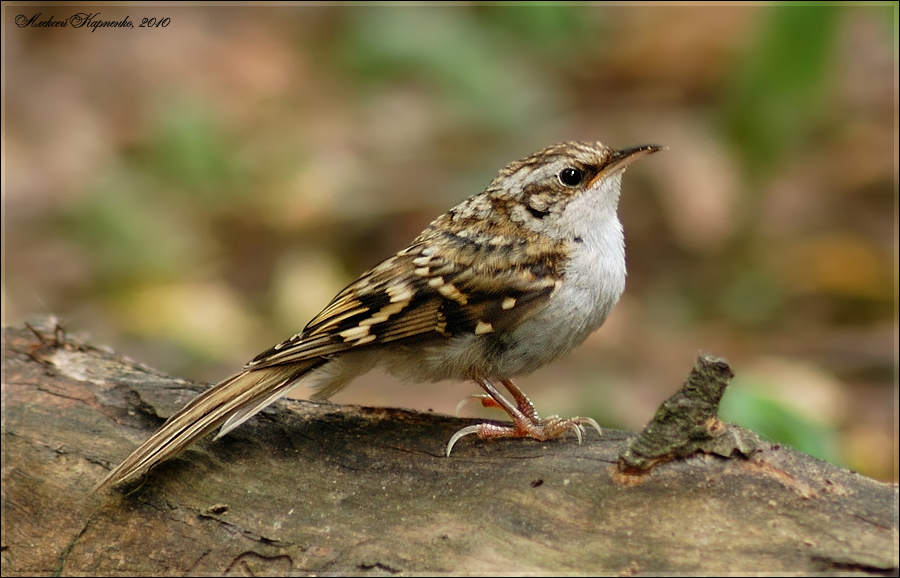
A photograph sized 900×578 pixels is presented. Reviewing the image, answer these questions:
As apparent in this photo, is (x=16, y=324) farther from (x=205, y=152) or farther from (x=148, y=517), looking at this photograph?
(x=205, y=152)

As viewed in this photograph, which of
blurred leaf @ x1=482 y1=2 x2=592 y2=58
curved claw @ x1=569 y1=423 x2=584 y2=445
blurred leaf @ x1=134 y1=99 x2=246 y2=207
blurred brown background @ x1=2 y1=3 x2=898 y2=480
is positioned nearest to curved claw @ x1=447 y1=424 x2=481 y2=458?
curved claw @ x1=569 y1=423 x2=584 y2=445

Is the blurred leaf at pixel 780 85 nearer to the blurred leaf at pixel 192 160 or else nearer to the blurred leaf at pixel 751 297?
the blurred leaf at pixel 751 297

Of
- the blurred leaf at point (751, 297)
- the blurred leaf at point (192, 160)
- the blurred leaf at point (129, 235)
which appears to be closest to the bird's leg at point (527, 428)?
the blurred leaf at point (751, 297)

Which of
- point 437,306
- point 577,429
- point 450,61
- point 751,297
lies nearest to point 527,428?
point 577,429

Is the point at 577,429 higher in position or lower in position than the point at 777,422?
lower

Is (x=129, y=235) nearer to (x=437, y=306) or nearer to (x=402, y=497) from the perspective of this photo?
(x=437, y=306)

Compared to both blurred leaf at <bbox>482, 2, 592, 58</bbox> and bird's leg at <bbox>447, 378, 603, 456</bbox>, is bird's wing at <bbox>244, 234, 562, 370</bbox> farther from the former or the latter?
blurred leaf at <bbox>482, 2, 592, 58</bbox>
